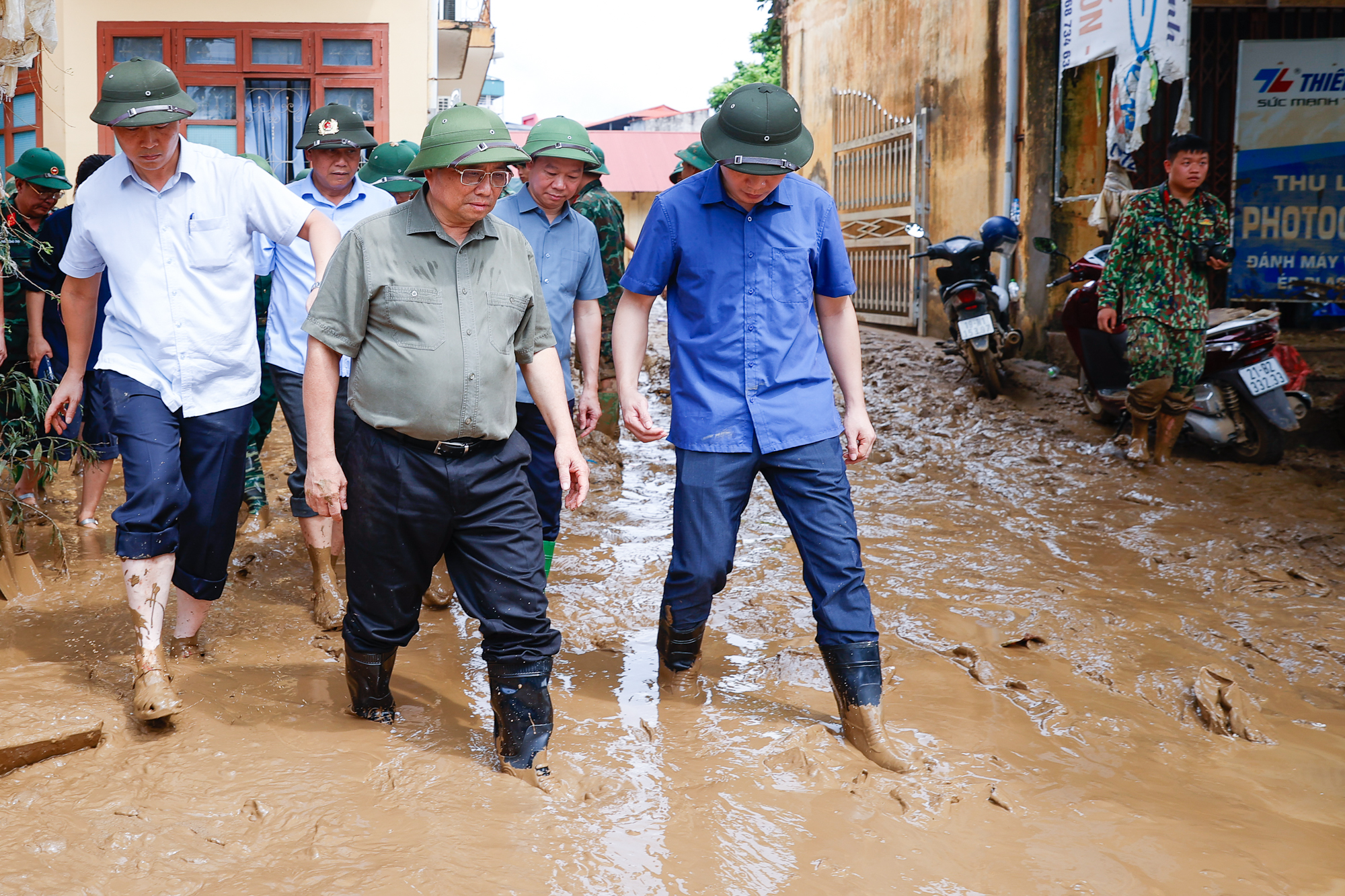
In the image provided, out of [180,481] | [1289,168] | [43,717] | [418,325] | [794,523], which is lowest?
[43,717]

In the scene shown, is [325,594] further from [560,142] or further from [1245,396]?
[1245,396]

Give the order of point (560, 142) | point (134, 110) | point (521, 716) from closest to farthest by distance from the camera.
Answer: point (521, 716)
point (134, 110)
point (560, 142)

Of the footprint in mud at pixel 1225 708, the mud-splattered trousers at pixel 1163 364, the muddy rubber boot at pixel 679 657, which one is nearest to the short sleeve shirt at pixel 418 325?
the muddy rubber boot at pixel 679 657

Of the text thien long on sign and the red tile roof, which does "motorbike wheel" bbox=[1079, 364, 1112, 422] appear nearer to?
the text thien long on sign

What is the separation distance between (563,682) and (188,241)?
6.09 ft

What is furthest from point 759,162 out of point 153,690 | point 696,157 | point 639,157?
point 639,157

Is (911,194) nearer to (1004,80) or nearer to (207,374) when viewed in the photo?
(1004,80)

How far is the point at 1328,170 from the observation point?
8711mm

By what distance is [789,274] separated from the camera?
11.4 feet

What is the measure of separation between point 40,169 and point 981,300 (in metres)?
6.35

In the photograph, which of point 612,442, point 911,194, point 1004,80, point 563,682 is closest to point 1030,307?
point 1004,80

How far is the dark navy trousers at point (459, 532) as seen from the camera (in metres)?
3.08

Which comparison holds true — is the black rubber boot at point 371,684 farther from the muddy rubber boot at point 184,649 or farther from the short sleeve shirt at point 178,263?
the short sleeve shirt at point 178,263

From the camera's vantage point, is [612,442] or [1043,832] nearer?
[1043,832]
